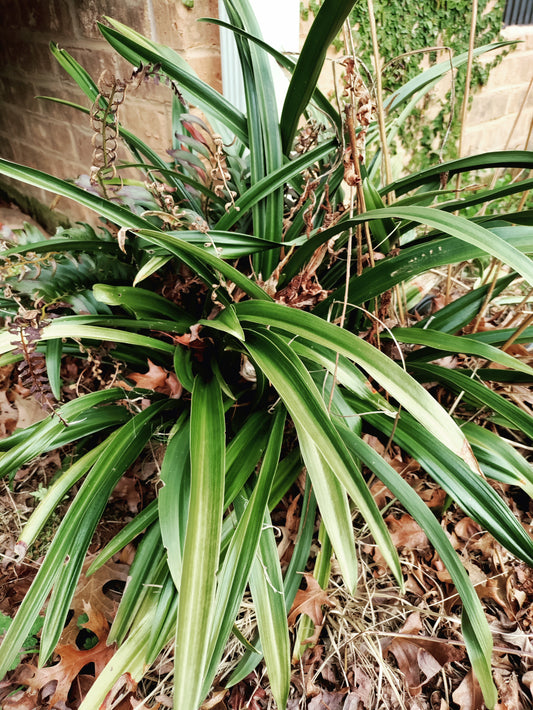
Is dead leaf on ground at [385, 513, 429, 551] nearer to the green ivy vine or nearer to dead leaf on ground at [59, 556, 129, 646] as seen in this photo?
dead leaf on ground at [59, 556, 129, 646]

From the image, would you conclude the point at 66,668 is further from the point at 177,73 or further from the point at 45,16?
the point at 45,16

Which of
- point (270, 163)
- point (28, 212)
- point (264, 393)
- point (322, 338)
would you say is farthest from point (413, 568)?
point (28, 212)

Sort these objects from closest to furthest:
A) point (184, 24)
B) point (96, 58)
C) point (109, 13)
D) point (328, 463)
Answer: point (328, 463) → point (184, 24) → point (109, 13) → point (96, 58)

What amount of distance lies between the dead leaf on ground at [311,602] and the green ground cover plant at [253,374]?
22mm

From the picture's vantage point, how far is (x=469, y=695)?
2.80ft

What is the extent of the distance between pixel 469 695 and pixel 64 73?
8.57ft

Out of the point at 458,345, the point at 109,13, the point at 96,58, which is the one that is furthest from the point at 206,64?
the point at 458,345

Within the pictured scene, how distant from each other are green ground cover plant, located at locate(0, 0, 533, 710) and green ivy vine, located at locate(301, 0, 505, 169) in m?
0.96

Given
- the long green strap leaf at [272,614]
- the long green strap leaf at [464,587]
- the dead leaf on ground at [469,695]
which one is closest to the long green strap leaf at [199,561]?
the long green strap leaf at [272,614]

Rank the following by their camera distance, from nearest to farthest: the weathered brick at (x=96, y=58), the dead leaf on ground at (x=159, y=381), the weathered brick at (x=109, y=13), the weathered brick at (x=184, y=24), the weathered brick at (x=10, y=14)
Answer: the dead leaf on ground at (x=159, y=381)
the weathered brick at (x=184, y=24)
the weathered brick at (x=109, y=13)
the weathered brick at (x=96, y=58)
the weathered brick at (x=10, y=14)

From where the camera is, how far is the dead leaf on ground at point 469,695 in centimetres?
84

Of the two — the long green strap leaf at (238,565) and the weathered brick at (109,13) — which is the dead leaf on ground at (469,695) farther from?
the weathered brick at (109,13)

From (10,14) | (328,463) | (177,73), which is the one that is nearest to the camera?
(328,463)

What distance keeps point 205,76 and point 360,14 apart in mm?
733
